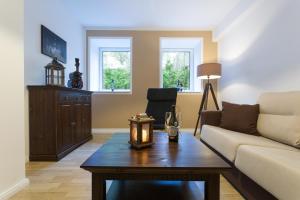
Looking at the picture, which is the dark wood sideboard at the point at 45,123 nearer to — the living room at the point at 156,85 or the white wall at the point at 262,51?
the living room at the point at 156,85

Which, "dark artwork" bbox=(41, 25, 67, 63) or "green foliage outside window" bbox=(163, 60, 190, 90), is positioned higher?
"dark artwork" bbox=(41, 25, 67, 63)

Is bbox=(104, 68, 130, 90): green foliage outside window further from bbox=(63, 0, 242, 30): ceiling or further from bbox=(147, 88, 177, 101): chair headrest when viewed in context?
bbox=(147, 88, 177, 101): chair headrest

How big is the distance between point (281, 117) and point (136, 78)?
3211 mm

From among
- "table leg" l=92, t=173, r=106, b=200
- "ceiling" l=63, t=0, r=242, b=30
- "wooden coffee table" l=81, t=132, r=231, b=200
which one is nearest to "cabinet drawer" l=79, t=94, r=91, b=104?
"ceiling" l=63, t=0, r=242, b=30

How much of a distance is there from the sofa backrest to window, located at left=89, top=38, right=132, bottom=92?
323cm

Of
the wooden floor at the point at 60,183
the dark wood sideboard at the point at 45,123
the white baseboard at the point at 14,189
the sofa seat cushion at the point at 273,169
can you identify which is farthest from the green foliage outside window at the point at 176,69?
the white baseboard at the point at 14,189

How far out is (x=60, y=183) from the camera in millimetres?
2082

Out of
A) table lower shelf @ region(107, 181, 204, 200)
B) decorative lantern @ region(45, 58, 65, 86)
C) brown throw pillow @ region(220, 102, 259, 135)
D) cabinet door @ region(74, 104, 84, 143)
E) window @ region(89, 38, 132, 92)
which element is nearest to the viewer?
table lower shelf @ region(107, 181, 204, 200)

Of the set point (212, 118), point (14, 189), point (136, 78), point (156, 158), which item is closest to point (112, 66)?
point (136, 78)

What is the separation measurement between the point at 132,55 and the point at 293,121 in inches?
140

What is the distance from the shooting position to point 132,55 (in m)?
4.85

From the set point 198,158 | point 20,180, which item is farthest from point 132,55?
point 198,158

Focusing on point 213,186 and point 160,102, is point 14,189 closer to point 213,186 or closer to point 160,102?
point 213,186

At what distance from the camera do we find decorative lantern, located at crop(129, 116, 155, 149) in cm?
155
